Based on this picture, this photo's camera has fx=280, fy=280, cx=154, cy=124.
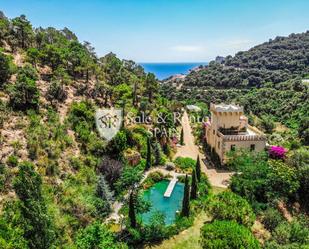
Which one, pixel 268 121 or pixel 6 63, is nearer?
pixel 6 63

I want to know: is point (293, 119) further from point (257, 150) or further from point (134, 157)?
point (134, 157)

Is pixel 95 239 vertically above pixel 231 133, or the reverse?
pixel 231 133

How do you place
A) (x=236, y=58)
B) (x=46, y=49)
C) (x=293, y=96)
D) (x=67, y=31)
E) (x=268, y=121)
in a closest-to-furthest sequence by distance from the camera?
(x=46, y=49) → (x=268, y=121) → (x=293, y=96) → (x=67, y=31) → (x=236, y=58)

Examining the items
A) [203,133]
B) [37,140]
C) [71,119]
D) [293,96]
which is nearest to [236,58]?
[293,96]

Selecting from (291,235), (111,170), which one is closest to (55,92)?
(111,170)

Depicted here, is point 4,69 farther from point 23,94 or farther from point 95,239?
point 95,239

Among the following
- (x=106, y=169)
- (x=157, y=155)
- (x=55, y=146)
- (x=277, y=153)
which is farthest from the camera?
(x=157, y=155)

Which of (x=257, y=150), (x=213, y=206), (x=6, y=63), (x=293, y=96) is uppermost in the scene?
(x=6, y=63)

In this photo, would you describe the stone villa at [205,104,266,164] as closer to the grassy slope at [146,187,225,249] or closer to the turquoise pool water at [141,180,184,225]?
the turquoise pool water at [141,180,184,225]
